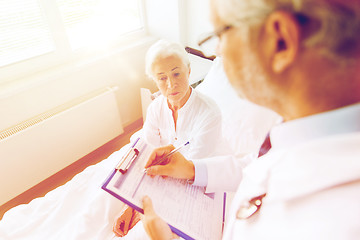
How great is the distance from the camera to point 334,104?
43 centimetres

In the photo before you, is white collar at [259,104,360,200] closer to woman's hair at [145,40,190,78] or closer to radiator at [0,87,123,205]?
woman's hair at [145,40,190,78]

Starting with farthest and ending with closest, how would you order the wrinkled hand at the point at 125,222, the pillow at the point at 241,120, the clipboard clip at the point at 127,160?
the pillow at the point at 241,120 < the wrinkled hand at the point at 125,222 < the clipboard clip at the point at 127,160

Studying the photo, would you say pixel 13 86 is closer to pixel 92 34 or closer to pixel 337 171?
pixel 92 34

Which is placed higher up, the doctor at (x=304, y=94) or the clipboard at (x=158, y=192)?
the doctor at (x=304, y=94)

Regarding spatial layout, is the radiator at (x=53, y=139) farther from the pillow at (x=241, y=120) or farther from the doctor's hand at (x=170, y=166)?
the doctor's hand at (x=170, y=166)

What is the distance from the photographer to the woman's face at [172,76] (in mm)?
1311

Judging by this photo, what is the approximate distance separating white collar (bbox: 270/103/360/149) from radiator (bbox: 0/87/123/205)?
1752 millimetres

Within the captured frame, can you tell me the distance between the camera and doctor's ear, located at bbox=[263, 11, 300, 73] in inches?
14.8

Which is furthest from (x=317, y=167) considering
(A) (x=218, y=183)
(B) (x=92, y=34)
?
(B) (x=92, y=34)

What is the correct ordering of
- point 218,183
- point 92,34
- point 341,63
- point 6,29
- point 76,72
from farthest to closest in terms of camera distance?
point 92,34
point 76,72
point 6,29
point 218,183
point 341,63

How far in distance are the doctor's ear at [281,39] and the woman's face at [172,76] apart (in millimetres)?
924

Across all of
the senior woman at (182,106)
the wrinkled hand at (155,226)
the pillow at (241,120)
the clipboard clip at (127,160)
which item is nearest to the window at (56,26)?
the senior woman at (182,106)

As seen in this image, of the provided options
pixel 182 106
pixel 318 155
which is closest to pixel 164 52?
pixel 182 106

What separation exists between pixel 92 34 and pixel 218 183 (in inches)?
73.1
